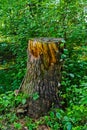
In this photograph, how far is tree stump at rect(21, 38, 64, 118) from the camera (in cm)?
402

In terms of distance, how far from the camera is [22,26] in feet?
17.4

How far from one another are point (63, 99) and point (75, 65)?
2.58 feet

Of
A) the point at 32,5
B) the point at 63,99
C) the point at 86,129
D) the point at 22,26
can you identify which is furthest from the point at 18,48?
the point at 86,129

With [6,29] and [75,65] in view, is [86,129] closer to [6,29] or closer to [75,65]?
[75,65]

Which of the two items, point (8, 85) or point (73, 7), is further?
point (8, 85)

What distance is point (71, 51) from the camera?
498cm

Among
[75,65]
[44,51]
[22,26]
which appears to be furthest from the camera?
[22,26]

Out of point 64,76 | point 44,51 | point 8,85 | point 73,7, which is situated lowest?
point 8,85

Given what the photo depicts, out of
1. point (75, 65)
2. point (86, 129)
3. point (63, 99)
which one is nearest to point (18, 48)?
point (75, 65)

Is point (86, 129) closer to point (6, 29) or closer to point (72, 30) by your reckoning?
point (72, 30)

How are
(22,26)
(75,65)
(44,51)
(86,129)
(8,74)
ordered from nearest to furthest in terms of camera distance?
(86,129) < (44,51) < (75,65) < (22,26) < (8,74)

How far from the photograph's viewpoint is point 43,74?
4.03 meters

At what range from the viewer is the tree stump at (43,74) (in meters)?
4.02

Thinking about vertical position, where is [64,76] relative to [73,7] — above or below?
below
